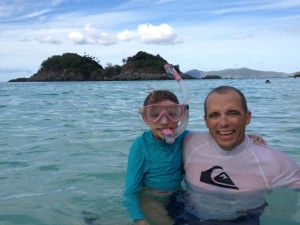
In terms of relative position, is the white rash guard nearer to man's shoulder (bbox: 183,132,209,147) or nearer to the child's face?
man's shoulder (bbox: 183,132,209,147)

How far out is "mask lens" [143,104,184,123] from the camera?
3.33 meters

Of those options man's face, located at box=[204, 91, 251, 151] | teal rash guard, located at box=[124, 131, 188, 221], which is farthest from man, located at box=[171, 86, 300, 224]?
teal rash guard, located at box=[124, 131, 188, 221]

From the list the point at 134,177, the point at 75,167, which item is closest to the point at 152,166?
the point at 134,177

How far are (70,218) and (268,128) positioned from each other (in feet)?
19.2

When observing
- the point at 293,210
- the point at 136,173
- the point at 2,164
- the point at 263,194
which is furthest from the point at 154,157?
the point at 2,164

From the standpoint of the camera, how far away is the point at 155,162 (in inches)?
134

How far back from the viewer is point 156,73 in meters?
100

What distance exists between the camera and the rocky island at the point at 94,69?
102438 millimetres

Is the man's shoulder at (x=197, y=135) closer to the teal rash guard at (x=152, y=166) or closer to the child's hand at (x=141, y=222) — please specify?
the teal rash guard at (x=152, y=166)

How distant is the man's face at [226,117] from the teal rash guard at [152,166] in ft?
1.51

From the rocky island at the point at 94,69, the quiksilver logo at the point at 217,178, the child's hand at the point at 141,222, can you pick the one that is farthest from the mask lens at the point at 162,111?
the rocky island at the point at 94,69

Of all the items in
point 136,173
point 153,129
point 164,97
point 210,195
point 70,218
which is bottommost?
point 70,218

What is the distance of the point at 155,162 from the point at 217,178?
547 mm

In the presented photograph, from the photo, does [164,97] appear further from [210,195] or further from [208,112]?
[210,195]
